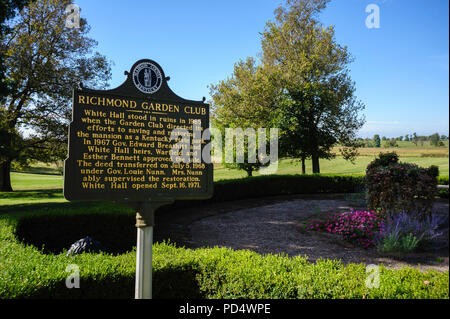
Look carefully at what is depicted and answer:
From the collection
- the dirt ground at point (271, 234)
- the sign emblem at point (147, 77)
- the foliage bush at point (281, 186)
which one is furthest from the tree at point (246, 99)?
the sign emblem at point (147, 77)

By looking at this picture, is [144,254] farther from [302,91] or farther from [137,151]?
[302,91]

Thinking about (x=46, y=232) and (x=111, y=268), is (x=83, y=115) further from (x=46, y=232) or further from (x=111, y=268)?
(x=46, y=232)

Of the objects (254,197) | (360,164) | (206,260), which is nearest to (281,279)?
(206,260)

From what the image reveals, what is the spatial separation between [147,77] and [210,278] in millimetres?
3084

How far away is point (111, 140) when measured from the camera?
4.13m

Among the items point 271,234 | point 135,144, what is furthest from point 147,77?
point 271,234

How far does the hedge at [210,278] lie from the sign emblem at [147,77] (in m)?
2.63

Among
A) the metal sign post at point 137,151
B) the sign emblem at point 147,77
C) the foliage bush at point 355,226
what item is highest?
the sign emblem at point 147,77

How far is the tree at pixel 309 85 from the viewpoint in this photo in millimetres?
24578

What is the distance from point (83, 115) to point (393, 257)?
7786mm

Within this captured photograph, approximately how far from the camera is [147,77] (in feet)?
14.4

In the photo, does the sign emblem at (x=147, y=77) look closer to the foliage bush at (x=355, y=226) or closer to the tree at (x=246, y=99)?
the foliage bush at (x=355, y=226)

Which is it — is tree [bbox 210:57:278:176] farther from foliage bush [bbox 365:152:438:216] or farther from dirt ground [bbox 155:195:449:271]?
foliage bush [bbox 365:152:438:216]

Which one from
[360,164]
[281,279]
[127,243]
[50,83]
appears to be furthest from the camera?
[360,164]
